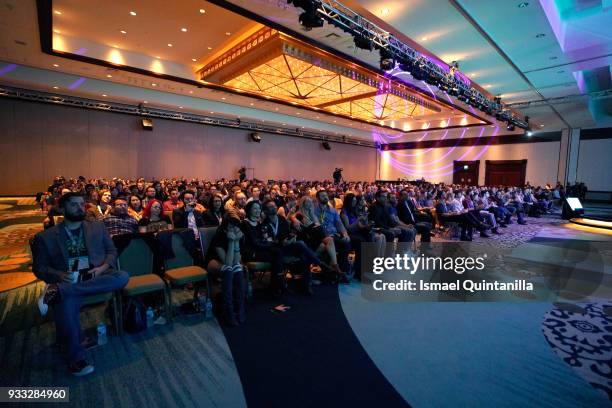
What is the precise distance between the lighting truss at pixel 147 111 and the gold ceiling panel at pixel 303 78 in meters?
4.73

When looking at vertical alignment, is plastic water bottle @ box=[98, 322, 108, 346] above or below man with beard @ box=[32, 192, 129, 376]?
below

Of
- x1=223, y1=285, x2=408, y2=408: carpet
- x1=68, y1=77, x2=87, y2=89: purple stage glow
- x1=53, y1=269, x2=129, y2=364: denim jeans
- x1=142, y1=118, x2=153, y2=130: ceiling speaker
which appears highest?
x1=68, y1=77, x2=87, y2=89: purple stage glow

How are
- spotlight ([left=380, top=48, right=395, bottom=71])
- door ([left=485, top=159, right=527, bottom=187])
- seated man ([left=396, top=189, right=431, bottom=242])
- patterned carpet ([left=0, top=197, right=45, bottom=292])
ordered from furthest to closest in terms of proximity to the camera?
door ([left=485, top=159, right=527, bottom=187])
spotlight ([left=380, top=48, right=395, bottom=71])
seated man ([left=396, top=189, right=431, bottom=242])
patterned carpet ([left=0, top=197, right=45, bottom=292])

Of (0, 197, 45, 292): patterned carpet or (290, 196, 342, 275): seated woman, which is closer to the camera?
(0, 197, 45, 292): patterned carpet

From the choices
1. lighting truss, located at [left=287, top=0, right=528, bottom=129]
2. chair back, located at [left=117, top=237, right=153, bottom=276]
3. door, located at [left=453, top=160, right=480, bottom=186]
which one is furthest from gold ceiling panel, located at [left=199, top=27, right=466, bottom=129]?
door, located at [left=453, top=160, right=480, bottom=186]

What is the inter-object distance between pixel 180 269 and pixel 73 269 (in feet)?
3.09

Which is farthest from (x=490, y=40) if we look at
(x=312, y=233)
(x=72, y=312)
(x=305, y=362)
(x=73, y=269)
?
(x=72, y=312)

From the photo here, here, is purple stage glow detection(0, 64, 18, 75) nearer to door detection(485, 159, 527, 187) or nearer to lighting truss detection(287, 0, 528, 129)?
lighting truss detection(287, 0, 528, 129)

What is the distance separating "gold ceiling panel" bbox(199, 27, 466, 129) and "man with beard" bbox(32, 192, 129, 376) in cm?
593

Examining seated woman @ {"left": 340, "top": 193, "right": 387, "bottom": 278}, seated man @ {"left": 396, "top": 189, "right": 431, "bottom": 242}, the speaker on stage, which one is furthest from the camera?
the speaker on stage

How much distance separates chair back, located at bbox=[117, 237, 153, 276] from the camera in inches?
119

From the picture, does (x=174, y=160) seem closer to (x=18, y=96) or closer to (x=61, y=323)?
(x=18, y=96)

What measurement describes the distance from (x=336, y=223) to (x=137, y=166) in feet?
43.5

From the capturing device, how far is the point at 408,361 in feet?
7.75
